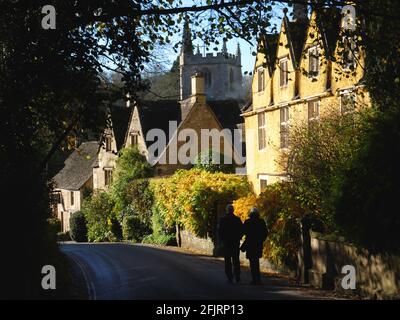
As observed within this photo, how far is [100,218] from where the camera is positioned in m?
46.1

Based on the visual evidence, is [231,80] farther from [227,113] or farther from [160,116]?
[160,116]

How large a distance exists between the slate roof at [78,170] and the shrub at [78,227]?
328 inches

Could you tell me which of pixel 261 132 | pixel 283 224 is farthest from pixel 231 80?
pixel 283 224

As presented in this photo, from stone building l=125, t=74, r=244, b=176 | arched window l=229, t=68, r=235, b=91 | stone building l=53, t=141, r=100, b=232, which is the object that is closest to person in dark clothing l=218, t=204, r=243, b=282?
stone building l=125, t=74, r=244, b=176

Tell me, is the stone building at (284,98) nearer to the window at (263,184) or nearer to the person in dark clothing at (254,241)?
the window at (263,184)

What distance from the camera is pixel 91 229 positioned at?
4775 centimetres

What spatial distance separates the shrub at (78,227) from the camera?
5100 centimetres

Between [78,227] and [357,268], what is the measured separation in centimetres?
3982

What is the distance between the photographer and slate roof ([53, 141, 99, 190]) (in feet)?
199

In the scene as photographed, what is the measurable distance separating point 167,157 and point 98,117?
3233cm

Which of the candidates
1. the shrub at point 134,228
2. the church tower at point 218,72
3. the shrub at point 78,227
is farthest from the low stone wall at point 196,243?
the church tower at point 218,72

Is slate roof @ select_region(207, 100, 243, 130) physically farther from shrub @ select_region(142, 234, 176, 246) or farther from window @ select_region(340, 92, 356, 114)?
window @ select_region(340, 92, 356, 114)
